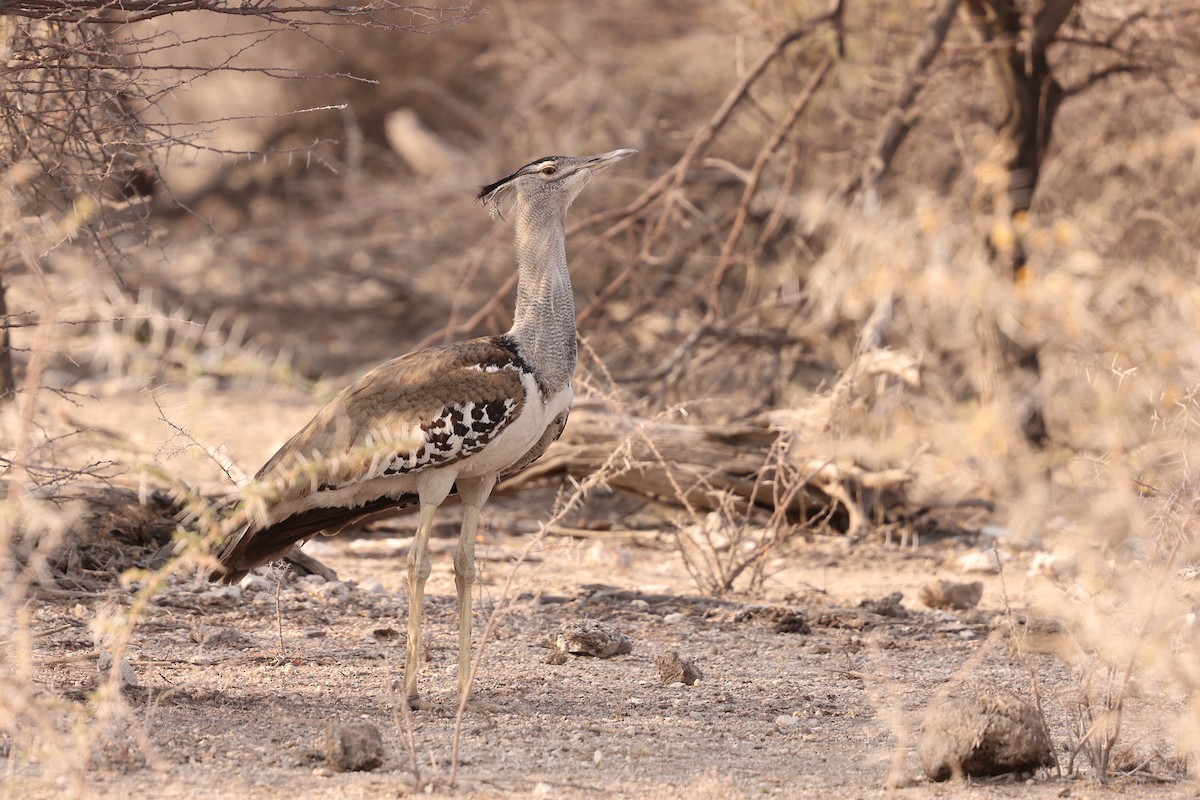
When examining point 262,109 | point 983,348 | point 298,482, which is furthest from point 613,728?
point 262,109

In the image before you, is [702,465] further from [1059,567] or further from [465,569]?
[465,569]

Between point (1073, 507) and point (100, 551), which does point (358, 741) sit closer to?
point (100, 551)

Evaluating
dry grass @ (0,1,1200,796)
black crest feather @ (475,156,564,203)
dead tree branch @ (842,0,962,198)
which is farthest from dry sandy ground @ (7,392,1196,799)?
dead tree branch @ (842,0,962,198)

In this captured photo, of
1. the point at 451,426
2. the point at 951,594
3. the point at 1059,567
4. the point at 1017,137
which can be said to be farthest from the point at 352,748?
the point at 1017,137

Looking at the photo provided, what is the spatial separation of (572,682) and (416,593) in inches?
20.8

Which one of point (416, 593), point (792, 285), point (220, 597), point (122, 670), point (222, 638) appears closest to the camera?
point (122, 670)

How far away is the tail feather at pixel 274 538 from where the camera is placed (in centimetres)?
372

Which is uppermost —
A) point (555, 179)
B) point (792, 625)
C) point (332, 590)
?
point (555, 179)

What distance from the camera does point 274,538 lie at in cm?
383

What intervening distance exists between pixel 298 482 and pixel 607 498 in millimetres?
3116

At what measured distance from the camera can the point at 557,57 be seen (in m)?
8.89

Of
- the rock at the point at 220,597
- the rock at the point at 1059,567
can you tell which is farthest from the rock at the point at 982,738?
the rock at the point at 220,597

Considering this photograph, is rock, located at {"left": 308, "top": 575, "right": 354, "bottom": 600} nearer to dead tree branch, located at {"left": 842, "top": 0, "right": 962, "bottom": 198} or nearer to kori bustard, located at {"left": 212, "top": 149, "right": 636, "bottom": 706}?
kori bustard, located at {"left": 212, "top": 149, "right": 636, "bottom": 706}

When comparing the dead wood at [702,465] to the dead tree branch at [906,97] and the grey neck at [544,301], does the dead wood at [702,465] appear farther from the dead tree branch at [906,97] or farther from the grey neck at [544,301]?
the grey neck at [544,301]
